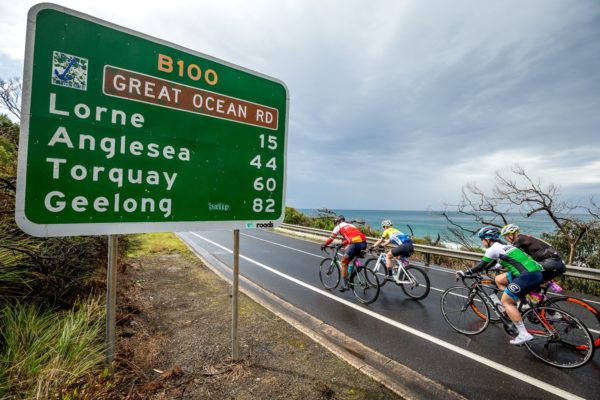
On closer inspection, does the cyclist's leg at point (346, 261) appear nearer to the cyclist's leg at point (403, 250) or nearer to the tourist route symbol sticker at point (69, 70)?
the cyclist's leg at point (403, 250)

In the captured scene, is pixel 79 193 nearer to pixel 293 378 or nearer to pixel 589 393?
pixel 293 378

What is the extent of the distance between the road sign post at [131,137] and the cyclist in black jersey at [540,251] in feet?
14.9

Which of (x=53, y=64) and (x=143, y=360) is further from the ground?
(x=53, y=64)

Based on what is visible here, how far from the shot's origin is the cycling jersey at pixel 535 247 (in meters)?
4.71

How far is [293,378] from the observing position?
316 centimetres

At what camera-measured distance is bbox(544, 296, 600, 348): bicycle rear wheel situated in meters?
4.14

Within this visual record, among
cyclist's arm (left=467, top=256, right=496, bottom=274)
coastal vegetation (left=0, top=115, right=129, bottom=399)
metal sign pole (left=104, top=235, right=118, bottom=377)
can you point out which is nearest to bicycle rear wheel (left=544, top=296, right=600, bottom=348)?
cyclist's arm (left=467, top=256, right=496, bottom=274)

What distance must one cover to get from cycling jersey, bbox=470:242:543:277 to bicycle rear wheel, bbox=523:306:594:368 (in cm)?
61

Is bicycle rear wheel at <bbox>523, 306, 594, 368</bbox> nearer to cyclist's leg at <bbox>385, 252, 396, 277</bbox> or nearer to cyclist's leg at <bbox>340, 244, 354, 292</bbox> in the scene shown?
cyclist's leg at <bbox>385, 252, 396, 277</bbox>

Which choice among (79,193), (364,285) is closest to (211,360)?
(79,193)

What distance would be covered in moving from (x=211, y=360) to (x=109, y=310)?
4.79 ft

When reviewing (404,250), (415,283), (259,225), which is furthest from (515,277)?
(259,225)

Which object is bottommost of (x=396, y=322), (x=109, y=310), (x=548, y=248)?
(x=396, y=322)

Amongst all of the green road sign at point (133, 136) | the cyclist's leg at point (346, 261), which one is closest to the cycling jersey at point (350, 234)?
the cyclist's leg at point (346, 261)
